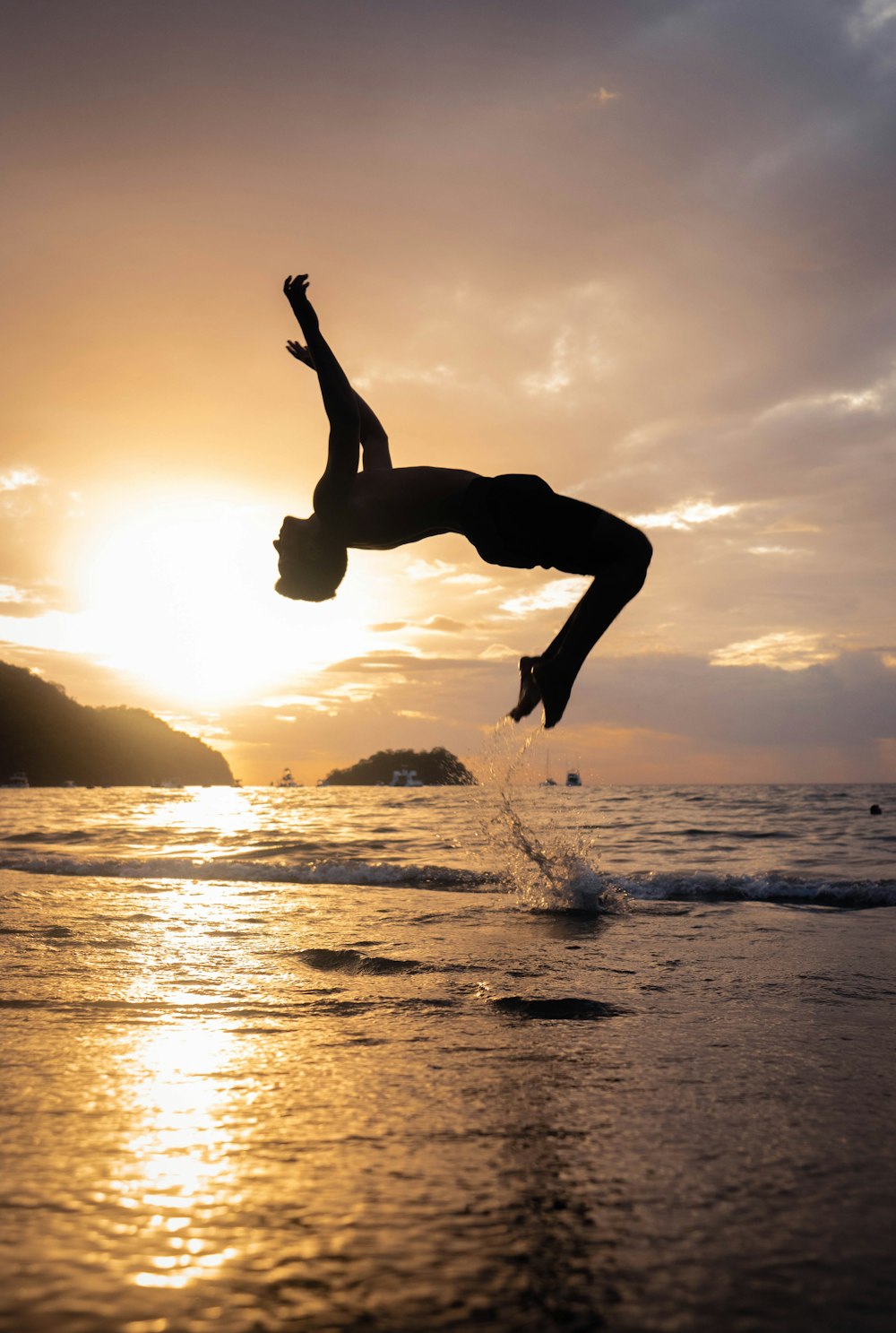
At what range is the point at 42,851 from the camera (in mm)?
15734

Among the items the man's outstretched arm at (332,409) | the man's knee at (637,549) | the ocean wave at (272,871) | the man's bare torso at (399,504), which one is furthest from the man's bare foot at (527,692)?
the ocean wave at (272,871)

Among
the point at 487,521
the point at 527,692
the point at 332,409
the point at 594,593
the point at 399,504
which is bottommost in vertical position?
the point at 527,692

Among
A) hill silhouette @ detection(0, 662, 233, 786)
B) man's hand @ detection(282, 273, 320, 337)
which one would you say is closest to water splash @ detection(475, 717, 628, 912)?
man's hand @ detection(282, 273, 320, 337)

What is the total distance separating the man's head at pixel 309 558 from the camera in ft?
15.2

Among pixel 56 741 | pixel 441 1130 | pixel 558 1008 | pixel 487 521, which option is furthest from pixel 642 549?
pixel 56 741

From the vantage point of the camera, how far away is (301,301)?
14.6 feet

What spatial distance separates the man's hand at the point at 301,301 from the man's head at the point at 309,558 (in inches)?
35.2

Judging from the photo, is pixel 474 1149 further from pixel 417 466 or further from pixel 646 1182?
pixel 417 466

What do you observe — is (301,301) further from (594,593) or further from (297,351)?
(594,593)

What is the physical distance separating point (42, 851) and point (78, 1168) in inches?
582

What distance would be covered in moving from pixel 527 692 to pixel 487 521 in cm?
94

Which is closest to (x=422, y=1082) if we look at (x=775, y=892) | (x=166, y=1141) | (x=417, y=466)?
(x=166, y=1141)

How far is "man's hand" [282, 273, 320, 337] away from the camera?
4.43 meters

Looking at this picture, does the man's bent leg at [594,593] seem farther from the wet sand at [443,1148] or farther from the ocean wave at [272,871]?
the ocean wave at [272,871]
